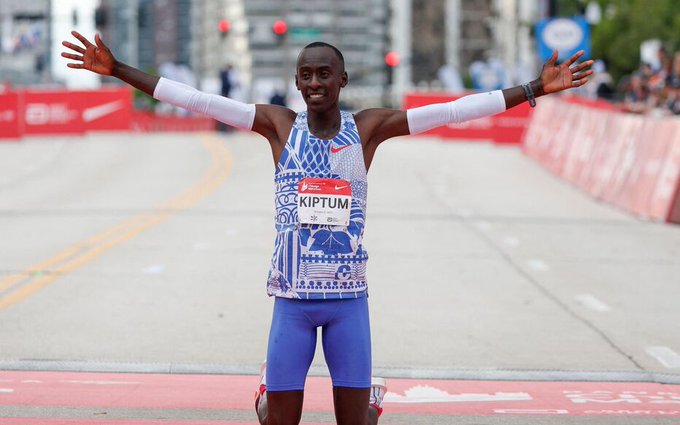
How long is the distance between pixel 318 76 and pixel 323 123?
0.21m

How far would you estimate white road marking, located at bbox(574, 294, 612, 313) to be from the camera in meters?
12.2

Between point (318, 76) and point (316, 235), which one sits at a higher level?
point (318, 76)

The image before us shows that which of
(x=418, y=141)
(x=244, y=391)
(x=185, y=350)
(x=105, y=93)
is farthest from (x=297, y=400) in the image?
(x=105, y=93)

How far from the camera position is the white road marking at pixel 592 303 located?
12250 mm

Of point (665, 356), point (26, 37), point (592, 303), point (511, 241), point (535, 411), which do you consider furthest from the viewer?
point (26, 37)

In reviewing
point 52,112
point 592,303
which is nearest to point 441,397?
point 592,303

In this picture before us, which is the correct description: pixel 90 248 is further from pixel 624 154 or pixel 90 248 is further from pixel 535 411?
pixel 624 154

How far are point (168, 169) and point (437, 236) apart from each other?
13.7 metres

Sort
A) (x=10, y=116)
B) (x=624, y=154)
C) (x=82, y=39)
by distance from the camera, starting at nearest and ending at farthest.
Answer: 1. (x=82, y=39)
2. (x=624, y=154)
3. (x=10, y=116)

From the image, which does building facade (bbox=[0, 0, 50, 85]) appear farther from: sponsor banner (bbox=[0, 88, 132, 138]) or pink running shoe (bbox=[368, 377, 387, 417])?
pink running shoe (bbox=[368, 377, 387, 417])

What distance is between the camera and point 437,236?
18.0 m

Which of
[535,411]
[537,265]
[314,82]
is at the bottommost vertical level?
[537,265]

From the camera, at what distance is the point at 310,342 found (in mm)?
5895

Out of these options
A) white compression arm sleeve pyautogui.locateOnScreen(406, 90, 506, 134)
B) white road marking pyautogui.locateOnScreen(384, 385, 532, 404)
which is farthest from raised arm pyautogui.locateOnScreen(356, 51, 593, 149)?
white road marking pyautogui.locateOnScreen(384, 385, 532, 404)
